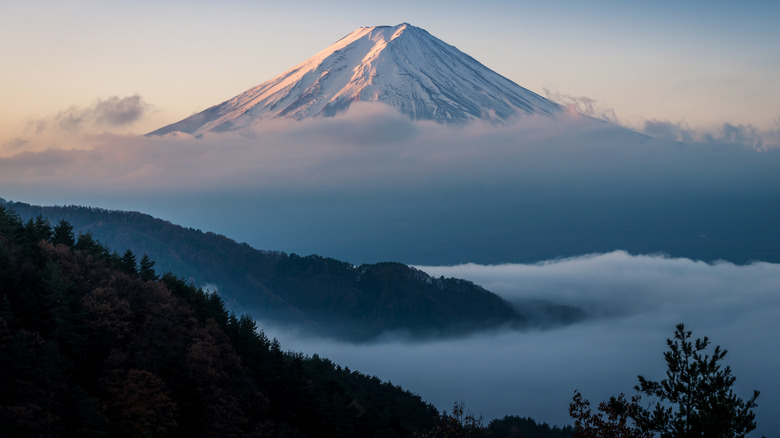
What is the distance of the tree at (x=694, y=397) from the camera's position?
2734 cm

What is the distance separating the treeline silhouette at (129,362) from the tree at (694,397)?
757 cm

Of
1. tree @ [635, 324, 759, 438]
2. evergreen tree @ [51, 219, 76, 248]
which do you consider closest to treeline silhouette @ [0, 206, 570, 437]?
evergreen tree @ [51, 219, 76, 248]

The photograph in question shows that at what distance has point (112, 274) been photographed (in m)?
57.8

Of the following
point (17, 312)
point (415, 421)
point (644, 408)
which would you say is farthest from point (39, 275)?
point (415, 421)

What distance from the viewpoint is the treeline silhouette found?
40.8 meters

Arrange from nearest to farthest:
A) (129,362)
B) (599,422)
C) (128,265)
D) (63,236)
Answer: (599,422) < (129,362) < (128,265) < (63,236)

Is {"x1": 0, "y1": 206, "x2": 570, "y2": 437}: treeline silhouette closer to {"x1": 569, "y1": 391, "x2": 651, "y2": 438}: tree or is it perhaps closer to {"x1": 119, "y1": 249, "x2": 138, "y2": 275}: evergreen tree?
{"x1": 119, "y1": 249, "x2": 138, "y2": 275}: evergreen tree

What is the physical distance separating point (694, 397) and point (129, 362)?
109ft

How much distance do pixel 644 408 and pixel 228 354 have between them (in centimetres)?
3403

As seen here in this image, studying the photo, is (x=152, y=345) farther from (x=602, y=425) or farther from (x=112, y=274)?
(x=602, y=425)

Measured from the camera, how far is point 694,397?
28.3 m

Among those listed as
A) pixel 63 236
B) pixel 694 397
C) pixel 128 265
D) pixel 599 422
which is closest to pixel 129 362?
pixel 128 265

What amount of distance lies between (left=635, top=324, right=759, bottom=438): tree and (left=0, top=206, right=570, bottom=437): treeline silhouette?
7.57m

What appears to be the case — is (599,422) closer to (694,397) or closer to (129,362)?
(694,397)
